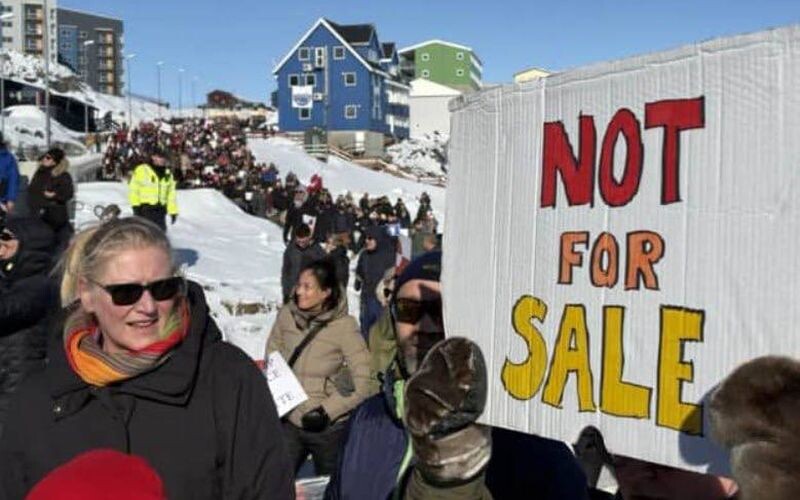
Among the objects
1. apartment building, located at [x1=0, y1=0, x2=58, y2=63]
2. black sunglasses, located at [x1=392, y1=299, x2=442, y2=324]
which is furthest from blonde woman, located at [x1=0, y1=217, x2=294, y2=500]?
apartment building, located at [x1=0, y1=0, x2=58, y2=63]

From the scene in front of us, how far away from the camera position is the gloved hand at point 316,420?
18.0 feet

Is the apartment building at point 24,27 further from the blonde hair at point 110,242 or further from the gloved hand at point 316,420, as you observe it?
the blonde hair at point 110,242

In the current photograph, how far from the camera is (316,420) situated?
5500 mm

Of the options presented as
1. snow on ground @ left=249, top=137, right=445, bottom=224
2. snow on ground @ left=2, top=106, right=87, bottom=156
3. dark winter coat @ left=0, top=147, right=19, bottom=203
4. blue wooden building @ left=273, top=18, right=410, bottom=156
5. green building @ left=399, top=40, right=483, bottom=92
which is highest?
green building @ left=399, top=40, right=483, bottom=92

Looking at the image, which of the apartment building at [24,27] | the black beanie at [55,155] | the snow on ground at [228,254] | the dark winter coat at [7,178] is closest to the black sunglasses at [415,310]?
the snow on ground at [228,254]

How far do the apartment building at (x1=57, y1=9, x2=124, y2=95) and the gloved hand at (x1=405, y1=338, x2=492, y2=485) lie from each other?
131 metres

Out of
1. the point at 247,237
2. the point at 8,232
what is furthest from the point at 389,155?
the point at 8,232

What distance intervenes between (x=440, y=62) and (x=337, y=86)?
3181 cm

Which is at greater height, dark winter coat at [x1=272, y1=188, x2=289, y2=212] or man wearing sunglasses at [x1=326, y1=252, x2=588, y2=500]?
dark winter coat at [x1=272, y1=188, x2=289, y2=212]

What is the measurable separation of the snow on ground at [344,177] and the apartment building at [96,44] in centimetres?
8277

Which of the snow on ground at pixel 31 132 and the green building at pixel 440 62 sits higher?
the green building at pixel 440 62

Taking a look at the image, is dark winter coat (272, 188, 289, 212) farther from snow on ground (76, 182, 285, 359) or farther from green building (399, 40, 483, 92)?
green building (399, 40, 483, 92)

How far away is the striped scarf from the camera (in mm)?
2541

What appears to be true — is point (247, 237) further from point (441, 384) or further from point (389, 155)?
point (389, 155)
